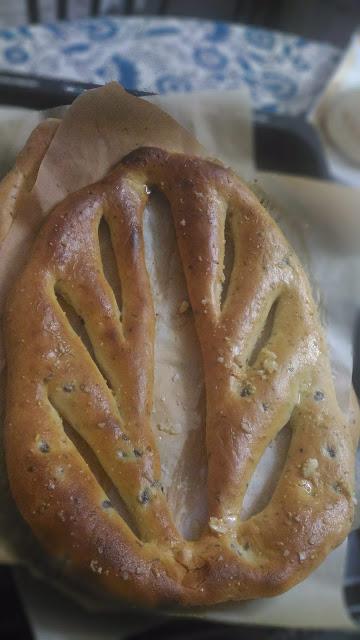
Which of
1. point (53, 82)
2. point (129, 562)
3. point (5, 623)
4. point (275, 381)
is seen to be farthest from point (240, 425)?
point (53, 82)

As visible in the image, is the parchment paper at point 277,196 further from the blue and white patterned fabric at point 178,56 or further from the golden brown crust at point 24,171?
the blue and white patterned fabric at point 178,56

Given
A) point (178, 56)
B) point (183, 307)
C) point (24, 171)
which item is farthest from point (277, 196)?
point (178, 56)

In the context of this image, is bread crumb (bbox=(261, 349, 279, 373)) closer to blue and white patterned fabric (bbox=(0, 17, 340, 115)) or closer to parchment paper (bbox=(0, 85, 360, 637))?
parchment paper (bbox=(0, 85, 360, 637))

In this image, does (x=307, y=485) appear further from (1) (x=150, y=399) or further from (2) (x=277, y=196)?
(2) (x=277, y=196)

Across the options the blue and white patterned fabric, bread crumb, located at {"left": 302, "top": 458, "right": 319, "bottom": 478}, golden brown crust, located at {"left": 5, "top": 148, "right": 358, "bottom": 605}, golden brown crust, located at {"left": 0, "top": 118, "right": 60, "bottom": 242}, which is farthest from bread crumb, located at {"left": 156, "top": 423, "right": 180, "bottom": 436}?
the blue and white patterned fabric

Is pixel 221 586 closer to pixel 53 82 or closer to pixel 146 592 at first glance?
pixel 146 592
